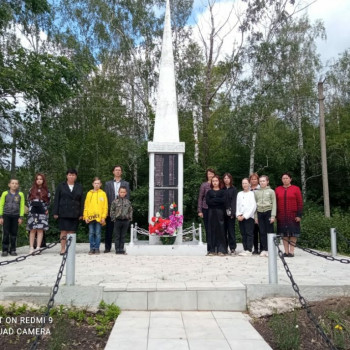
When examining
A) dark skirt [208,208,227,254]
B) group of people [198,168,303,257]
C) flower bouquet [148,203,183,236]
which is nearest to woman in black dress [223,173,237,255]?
group of people [198,168,303,257]

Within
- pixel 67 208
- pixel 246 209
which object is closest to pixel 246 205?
pixel 246 209

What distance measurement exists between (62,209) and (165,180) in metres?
2.67

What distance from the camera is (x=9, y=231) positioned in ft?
23.4

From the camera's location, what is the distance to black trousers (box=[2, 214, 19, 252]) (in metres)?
7.08

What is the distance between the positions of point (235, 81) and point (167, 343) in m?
17.4

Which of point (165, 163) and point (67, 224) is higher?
point (165, 163)

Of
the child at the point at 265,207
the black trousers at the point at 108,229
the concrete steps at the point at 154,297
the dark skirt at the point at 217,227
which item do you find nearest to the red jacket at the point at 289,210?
the child at the point at 265,207

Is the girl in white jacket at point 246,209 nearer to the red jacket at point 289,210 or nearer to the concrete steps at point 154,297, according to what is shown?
the red jacket at point 289,210

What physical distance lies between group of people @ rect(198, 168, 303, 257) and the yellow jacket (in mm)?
2062

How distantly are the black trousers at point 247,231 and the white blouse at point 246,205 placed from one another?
0.41ft

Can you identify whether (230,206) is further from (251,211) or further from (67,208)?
(67,208)

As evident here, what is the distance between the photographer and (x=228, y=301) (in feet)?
13.0

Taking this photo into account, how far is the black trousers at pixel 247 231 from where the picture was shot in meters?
7.22

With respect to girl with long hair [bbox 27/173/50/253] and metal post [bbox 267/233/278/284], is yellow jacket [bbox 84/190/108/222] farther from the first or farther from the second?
metal post [bbox 267/233/278/284]
